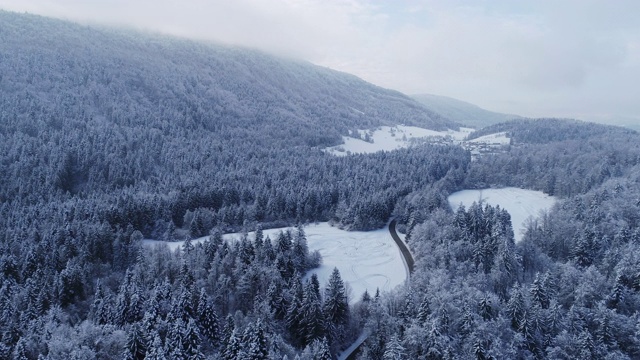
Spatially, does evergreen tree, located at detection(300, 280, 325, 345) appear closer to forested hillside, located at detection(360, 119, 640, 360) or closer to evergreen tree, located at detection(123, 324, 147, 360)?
forested hillside, located at detection(360, 119, 640, 360)

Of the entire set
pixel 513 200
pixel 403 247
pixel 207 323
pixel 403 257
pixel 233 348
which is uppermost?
pixel 513 200

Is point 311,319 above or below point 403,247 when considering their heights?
above

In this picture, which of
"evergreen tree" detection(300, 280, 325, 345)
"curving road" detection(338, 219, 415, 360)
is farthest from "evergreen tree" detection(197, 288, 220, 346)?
"curving road" detection(338, 219, 415, 360)

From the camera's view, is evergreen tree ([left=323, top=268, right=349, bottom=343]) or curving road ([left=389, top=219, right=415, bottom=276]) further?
curving road ([left=389, top=219, right=415, bottom=276])

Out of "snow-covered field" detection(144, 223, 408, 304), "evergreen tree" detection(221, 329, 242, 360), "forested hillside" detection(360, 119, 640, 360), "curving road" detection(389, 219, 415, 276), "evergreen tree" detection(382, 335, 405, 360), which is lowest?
"snow-covered field" detection(144, 223, 408, 304)

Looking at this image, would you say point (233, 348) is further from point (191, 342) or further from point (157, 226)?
point (157, 226)

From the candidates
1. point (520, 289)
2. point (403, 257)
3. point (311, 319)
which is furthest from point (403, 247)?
point (311, 319)
